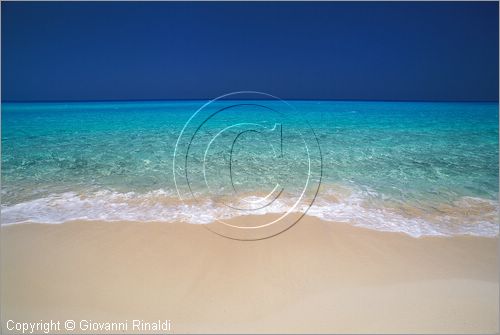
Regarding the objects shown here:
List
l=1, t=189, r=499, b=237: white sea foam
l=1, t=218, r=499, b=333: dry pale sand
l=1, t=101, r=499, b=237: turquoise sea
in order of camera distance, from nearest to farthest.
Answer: l=1, t=218, r=499, b=333: dry pale sand → l=1, t=189, r=499, b=237: white sea foam → l=1, t=101, r=499, b=237: turquoise sea

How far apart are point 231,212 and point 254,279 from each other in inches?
71.6

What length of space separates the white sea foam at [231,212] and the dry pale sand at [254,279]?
0.99 ft

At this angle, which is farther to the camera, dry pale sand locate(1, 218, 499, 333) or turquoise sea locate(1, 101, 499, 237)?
turquoise sea locate(1, 101, 499, 237)

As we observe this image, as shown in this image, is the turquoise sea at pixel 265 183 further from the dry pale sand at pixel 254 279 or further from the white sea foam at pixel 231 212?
the dry pale sand at pixel 254 279

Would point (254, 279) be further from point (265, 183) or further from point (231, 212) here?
point (265, 183)

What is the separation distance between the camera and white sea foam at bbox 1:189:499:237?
4305 mm

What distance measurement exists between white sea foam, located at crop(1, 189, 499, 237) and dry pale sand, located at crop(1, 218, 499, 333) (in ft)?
0.99

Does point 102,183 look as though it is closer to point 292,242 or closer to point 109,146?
point 292,242

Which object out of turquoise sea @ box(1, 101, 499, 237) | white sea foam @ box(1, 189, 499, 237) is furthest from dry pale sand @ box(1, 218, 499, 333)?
turquoise sea @ box(1, 101, 499, 237)

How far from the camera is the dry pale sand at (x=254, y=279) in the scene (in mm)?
2533

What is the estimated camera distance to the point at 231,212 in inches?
187

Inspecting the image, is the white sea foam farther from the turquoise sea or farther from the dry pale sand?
the dry pale sand

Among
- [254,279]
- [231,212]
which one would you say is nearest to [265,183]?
[231,212]

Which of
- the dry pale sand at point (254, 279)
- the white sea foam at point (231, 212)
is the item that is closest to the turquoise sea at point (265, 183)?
the white sea foam at point (231, 212)
